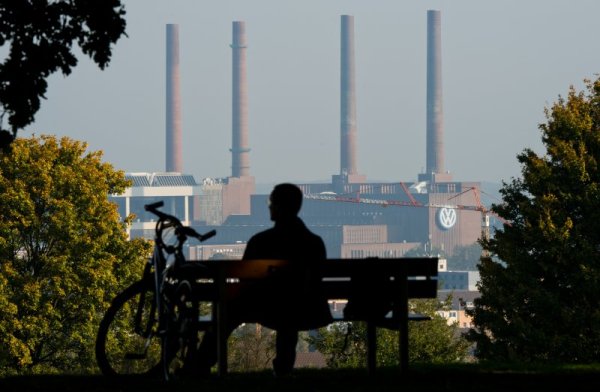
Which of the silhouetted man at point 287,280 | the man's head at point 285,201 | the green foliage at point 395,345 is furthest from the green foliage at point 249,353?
the man's head at point 285,201

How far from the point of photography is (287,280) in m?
10.5

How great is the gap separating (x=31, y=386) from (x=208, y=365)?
125cm

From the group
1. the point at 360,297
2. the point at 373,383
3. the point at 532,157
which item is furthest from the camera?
the point at 532,157

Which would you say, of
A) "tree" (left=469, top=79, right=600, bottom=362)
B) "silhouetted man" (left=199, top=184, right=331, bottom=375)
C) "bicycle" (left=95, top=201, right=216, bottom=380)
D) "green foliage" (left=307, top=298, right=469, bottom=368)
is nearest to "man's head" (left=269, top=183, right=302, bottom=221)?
"silhouetted man" (left=199, top=184, right=331, bottom=375)

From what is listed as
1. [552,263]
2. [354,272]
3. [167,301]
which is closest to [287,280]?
[354,272]

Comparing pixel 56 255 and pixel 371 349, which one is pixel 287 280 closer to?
pixel 371 349

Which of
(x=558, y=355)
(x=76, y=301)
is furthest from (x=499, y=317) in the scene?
(x=76, y=301)

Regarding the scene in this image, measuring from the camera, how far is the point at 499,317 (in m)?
31.5

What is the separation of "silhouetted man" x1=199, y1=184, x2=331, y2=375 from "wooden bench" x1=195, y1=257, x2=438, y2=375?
0.08 metres

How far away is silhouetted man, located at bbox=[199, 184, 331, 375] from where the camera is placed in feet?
34.6

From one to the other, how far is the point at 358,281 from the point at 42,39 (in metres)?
3.47

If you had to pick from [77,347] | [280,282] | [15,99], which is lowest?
[77,347]

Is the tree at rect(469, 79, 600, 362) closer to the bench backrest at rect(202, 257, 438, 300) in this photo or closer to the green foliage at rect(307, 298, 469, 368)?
the green foliage at rect(307, 298, 469, 368)

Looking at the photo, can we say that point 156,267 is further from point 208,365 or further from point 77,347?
point 77,347
